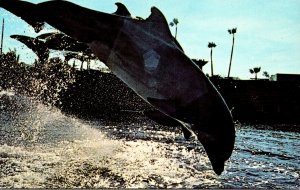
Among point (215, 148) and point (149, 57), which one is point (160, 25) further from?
point (215, 148)

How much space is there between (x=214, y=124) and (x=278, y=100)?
4551cm

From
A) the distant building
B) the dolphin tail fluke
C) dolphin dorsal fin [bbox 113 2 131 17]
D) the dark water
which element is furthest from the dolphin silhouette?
the distant building

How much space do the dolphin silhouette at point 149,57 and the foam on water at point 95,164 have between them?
12.8ft

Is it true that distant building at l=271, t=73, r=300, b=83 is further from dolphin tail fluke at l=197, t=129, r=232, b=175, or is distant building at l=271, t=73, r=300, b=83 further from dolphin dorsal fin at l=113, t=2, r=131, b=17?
dolphin dorsal fin at l=113, t=2, r=131, b=17

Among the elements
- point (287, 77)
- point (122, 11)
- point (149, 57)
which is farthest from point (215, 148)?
point (287, 77)

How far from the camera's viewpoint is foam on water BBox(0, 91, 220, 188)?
8438 millimetres

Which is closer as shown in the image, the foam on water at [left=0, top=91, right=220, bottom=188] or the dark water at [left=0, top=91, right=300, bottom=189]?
the foam on water at [left=0, top=91, right=220, bottom=188]

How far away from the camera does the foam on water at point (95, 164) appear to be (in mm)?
8438

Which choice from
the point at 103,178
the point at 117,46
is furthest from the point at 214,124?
the point at 103,178

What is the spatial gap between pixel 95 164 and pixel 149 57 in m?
6.43

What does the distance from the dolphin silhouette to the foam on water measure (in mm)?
3893

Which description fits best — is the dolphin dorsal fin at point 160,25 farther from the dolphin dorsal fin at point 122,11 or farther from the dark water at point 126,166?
the dark water at point 126,166

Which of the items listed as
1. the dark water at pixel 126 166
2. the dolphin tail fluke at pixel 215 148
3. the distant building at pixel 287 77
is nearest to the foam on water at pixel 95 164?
the dark water at pixel 126 166

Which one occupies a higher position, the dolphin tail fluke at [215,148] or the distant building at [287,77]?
the distant building at [287,77]
